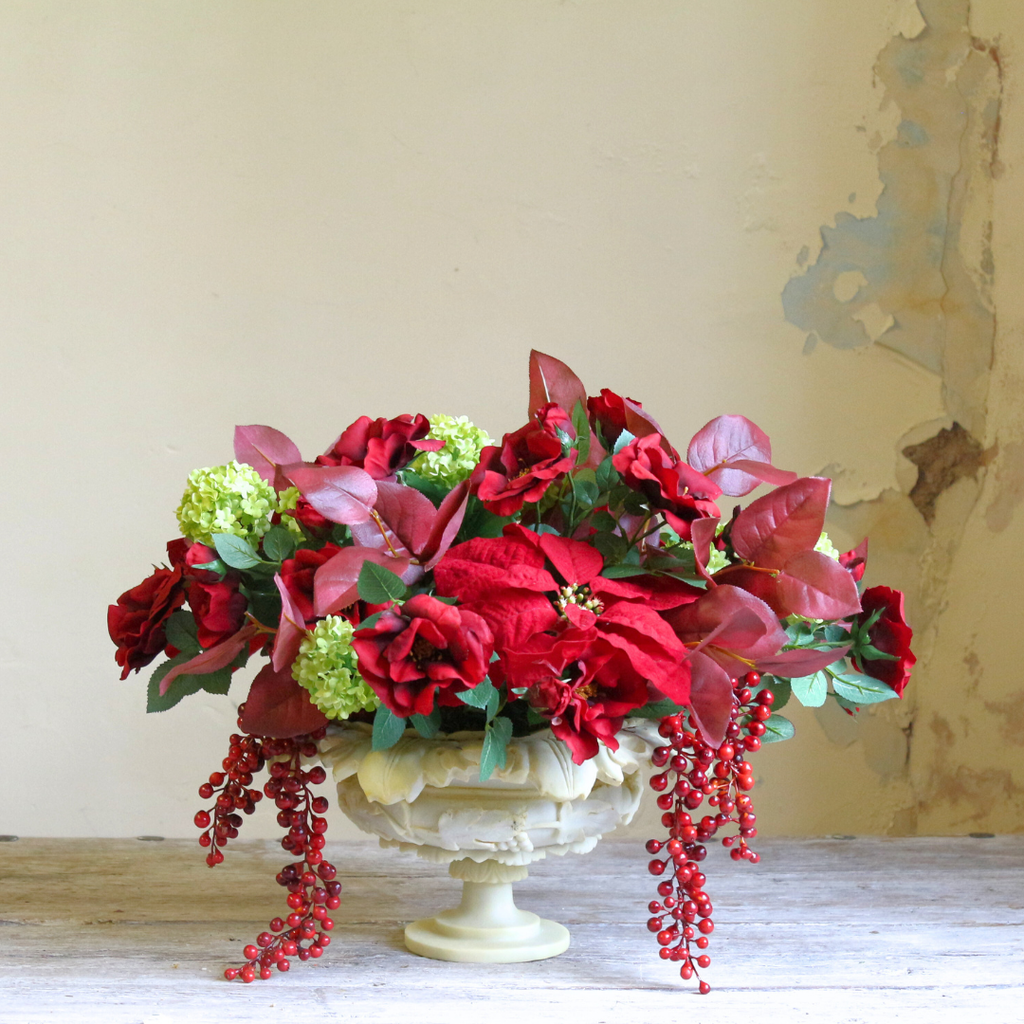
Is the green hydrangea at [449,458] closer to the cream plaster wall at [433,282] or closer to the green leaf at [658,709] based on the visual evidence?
the green leaf at [658,709]

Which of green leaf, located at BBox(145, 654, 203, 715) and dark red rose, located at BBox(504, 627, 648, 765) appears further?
green leaf, located at BBox(145, 654, 203, 715)

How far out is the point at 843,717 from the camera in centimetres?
169

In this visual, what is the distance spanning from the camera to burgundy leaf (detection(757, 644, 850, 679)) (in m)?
0.71

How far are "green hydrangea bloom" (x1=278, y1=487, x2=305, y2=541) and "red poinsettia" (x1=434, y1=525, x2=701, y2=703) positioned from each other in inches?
4.8

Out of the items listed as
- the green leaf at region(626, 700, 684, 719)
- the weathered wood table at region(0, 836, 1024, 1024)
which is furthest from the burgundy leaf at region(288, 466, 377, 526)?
the weathered wood table at region(0, 836, 1024, 1024)

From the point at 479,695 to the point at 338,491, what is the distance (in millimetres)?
152

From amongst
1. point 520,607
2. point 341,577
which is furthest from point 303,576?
point 520,607

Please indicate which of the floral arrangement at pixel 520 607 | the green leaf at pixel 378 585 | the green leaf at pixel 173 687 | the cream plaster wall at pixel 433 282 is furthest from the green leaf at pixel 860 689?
the cream plaster wall at pixel 433 282

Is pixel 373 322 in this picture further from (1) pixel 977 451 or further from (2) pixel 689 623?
(2) pixel 689 623

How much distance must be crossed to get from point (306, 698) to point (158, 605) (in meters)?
0.12

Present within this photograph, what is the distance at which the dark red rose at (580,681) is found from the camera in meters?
0.63

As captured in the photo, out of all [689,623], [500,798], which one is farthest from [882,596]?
[500,798]

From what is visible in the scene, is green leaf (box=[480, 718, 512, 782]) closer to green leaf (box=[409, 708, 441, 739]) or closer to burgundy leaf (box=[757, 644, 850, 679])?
green leaf (box=[409, 708, 441, 739])

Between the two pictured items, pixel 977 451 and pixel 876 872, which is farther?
pixel 977 451
